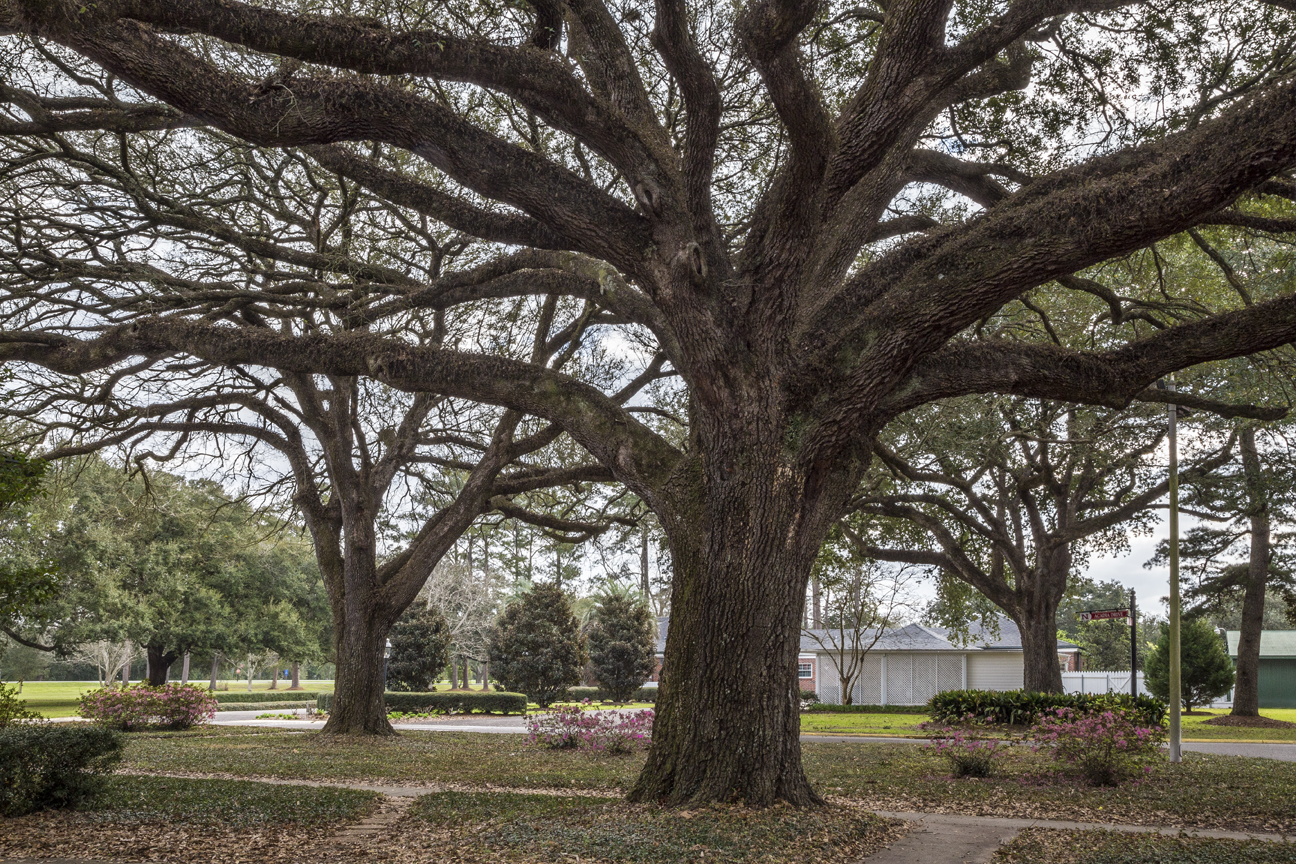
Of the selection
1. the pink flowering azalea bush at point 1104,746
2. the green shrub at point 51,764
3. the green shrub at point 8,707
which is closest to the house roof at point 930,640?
the pink flowering azalea bush at point 1104,746

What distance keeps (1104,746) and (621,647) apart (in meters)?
27.3

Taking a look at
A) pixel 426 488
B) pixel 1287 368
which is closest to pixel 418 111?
pixel 1287 368

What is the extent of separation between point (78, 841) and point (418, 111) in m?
6.30

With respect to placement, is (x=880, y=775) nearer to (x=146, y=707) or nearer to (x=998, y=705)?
(x=998, y=705)

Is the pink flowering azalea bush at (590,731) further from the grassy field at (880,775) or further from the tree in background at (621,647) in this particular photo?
the tree in background at (621,647)

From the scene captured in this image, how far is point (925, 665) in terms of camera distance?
41.0 metres

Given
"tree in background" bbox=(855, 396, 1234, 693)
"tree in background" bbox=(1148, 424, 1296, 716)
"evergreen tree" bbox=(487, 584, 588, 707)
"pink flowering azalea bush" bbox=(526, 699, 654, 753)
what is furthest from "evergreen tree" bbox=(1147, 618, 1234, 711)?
"pink flowering azalea bush" bbox=(526, 699, 654, 753)

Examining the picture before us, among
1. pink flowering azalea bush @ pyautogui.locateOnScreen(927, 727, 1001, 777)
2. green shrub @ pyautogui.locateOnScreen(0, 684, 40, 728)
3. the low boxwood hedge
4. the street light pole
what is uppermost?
the street light pole

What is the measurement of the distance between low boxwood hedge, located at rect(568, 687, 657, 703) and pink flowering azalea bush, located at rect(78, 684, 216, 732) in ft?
58.7

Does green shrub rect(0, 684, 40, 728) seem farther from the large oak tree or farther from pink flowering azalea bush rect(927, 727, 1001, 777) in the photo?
pink flowering azalea bush rect(927, 727, 1001, 777)

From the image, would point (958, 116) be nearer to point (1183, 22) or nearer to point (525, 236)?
point (1183, 22)

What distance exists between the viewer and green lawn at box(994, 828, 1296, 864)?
6.20 meters

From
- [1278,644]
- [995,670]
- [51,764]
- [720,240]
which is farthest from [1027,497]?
[1278,644]

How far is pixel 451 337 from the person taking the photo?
1515 cm
